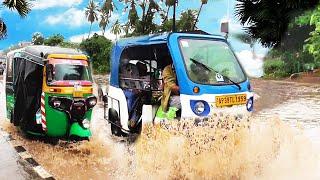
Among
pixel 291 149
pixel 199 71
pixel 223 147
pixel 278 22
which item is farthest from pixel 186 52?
pixel 278 22

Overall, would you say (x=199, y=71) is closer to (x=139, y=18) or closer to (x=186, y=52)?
(x=186, y=52)

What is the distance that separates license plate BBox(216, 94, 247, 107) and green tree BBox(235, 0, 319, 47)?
17.4 metres

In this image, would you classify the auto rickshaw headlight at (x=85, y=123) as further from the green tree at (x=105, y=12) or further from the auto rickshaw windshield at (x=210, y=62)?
the green tree at (x=105, y=12)

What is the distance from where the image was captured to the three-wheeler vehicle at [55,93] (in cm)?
985

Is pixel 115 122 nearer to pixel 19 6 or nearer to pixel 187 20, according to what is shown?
pixel 19 6

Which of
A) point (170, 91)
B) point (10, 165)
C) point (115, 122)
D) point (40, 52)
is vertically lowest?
point (10, 165)

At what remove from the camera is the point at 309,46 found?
30.5 m

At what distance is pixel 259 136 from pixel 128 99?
293 cm

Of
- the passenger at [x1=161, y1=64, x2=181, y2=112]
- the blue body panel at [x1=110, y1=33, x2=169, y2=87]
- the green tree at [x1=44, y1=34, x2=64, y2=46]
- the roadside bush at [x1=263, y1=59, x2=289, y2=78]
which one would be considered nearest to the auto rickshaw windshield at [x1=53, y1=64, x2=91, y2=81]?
the blue body panel at [x1=110, y1=33, x2=169, y2=87]

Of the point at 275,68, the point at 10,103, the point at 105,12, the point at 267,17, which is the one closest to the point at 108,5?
the point at 105,12

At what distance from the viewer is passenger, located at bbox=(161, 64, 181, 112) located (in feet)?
24.7

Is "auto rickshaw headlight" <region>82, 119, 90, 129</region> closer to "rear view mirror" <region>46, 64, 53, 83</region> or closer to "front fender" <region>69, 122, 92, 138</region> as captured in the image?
"front fender" <region>69, 122, 92, 138</region>

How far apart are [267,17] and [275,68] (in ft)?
57.5

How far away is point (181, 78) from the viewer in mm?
7316
